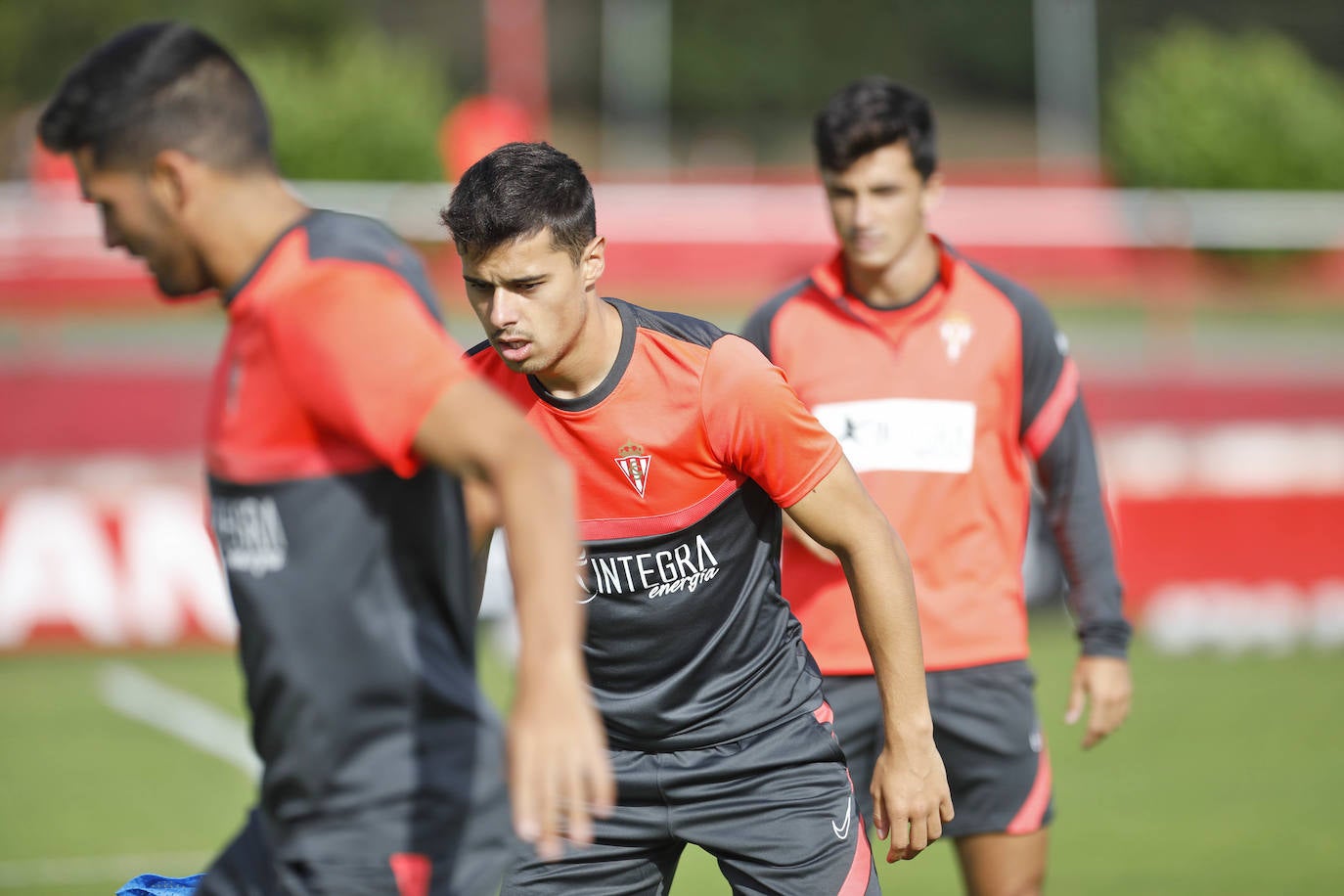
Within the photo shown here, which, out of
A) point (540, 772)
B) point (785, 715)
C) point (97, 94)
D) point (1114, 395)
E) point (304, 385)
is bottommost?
point (1114, 395)

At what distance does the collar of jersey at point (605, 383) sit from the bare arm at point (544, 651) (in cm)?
110

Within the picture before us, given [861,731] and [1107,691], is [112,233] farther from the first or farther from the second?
[1107,691]

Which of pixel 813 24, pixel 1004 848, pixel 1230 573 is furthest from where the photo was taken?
pixel 813 24

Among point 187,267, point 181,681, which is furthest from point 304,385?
point 181,681

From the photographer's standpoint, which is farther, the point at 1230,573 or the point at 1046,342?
the point at 1230,573

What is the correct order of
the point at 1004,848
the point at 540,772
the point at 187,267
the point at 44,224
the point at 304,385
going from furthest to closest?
the point at 44,224 < the point at 1004,848 < the point at 187,267 < the point at 304,385 < the point at 540,772

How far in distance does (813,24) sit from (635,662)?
2187 inches

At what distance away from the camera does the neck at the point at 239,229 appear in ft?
9.04

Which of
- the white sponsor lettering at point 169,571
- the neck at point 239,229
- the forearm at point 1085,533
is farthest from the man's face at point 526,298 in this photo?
the white sponsor lettering at point 169,571

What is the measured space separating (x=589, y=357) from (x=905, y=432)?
145cm

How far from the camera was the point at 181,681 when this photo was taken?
32.8 feet

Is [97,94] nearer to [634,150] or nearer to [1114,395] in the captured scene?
[1114,395]

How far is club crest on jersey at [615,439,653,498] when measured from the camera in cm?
351

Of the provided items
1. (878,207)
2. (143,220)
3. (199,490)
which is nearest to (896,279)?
(878,207)
